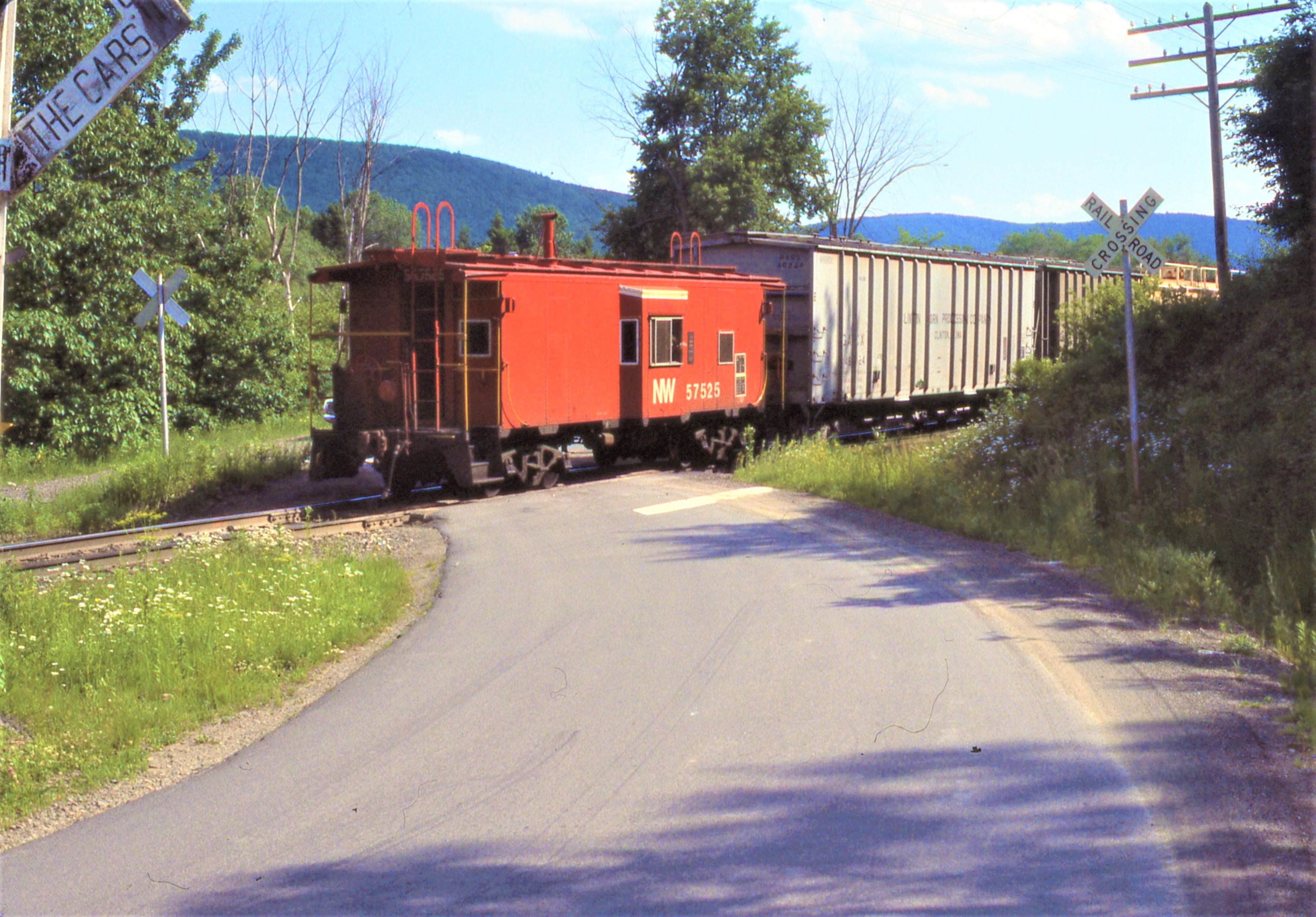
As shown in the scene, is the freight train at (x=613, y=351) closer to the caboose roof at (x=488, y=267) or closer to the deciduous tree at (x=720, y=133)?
the caboose roof at (x=488, y=267)

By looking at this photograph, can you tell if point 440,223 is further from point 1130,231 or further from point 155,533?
point 1130,231

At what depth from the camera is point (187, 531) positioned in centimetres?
1253

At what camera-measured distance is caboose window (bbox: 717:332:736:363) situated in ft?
59.3

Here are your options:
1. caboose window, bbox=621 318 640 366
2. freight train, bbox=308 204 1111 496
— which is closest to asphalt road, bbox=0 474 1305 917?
freight train, bbox=308 204 1111 496

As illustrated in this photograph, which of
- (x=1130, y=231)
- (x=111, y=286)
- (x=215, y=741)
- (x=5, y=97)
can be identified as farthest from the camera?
(x=111, y=286)

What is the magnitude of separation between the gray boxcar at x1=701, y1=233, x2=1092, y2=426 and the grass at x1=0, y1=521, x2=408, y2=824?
36.3ft

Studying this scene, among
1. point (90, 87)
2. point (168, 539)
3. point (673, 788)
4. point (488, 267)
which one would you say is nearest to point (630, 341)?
point (488, 267)

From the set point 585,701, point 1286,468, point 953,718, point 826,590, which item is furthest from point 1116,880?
point 1286,468

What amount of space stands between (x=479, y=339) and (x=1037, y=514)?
722 cm

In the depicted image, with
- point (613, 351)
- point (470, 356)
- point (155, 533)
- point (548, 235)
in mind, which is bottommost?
point (155, 533)

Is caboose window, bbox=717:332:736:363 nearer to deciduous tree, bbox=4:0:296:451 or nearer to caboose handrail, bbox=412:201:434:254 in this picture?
caboose handrail, bbox=412:201:434:254

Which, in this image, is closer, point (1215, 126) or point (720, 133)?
point (1215, 126)

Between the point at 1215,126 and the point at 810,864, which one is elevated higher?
the point at 1215,126

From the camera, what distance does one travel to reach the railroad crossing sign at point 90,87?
20.3ft
